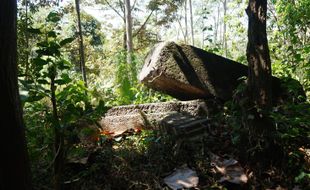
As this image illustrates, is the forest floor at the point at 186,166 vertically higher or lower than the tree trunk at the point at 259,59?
lower

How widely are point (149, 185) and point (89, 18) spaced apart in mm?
15535

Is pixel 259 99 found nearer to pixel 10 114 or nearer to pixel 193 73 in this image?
pixel 193 73

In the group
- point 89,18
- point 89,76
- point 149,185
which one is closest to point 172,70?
point 149,185

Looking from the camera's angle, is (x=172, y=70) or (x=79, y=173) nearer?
(x=79, y=173)

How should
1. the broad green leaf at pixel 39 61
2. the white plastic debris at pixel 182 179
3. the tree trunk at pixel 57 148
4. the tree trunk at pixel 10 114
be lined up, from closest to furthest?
the tree trunk at pixel 10 114, the broad green leaf at pixel 39 61, the tree trunk at pixel 57 148, the white plastic debris at pixel 182 179

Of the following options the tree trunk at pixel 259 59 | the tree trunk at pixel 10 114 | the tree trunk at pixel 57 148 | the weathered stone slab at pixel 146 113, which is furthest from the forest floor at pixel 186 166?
the weathered stone slab at pixel 146 113

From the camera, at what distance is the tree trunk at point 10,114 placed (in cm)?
147

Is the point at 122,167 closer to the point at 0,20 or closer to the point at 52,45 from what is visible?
the point at 52,45

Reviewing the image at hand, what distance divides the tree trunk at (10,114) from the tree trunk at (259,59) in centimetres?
189

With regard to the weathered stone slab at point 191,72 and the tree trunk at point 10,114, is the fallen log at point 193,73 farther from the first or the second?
the tree trunk at point 10,114

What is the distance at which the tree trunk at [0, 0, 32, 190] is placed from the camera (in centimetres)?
147

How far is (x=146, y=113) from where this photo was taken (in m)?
4.25

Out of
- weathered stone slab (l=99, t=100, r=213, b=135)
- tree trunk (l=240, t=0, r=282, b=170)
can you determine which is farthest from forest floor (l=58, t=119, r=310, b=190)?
weathered stone slab (l=99, t=100, r=213, b=135)

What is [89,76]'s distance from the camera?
50.6ft
